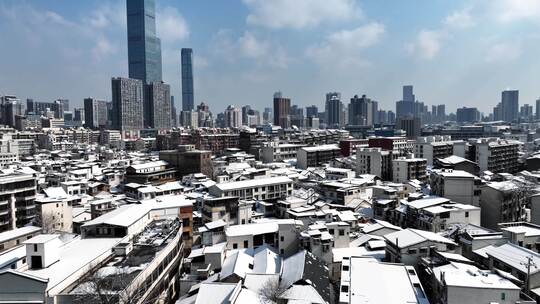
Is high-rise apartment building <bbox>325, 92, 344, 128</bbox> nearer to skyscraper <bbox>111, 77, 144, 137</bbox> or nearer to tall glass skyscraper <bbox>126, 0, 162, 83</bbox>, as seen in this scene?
A: skyscraper <bbox>111, 77, 144, 137</bbox>

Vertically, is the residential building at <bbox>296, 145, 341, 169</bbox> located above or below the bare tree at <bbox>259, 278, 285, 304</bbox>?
above

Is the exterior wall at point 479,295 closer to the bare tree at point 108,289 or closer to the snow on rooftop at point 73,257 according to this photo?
the bare tree at point 108,289

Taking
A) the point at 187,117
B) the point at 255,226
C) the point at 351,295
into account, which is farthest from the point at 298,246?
the point at 187,117

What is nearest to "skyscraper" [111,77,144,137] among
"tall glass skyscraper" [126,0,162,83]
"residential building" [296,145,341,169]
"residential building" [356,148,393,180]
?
"tall glass skyscraper" [126,0,162,83]

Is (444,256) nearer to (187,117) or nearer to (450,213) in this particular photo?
(450,213)

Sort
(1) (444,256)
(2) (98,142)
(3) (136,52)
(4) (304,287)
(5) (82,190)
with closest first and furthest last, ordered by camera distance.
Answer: (4) (304,287) → (1) (444,256) → (5) (82,190) → (2) (98,142) → (3) (136,52)

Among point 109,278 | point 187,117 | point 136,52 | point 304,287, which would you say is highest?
point 136,52

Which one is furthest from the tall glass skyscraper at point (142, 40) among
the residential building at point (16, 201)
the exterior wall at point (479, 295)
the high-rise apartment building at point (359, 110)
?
the exterior wall at point (479, 295)
